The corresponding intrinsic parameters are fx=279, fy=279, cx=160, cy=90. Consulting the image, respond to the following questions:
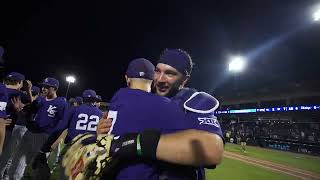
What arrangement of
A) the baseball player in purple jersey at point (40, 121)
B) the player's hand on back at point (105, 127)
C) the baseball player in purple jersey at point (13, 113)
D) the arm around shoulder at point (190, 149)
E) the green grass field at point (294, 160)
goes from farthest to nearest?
the green grass field at point (294, 160) → the baseball player in purple jersey at point (40, 121) → the baseball player in purple jersey at point (13, 113) → the player's hand on back at point (105, 127) → the arm around shoulder at point (190, 149)

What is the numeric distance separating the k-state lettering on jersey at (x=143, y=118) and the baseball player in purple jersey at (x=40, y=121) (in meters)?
5.14

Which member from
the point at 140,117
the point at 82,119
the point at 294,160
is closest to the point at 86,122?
the point at 82,119

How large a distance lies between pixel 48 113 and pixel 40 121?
28 cm

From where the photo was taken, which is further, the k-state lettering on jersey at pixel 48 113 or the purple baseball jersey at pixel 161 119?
the k-state lettering on jersey at pixel 48 113

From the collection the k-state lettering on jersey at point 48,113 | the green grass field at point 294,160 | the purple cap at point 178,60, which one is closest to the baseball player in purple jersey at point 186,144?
the purple cap at point 178,60

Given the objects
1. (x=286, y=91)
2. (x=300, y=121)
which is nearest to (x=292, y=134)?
(x=300, y=121)

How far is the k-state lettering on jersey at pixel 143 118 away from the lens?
69.2 inches

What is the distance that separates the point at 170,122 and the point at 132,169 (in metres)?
0.38

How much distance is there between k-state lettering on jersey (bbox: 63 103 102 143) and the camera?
6070 millimetres

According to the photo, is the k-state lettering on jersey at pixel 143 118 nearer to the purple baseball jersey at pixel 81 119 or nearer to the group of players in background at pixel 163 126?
the group of players in background at pixel 163 126

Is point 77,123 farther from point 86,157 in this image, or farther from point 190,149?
point 190,149

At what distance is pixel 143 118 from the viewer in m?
1.84

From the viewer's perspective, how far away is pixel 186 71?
2.31 m

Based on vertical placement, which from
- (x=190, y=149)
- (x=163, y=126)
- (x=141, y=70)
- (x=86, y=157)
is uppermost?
(x=141, y=70)
